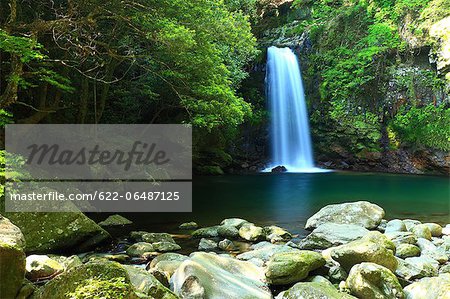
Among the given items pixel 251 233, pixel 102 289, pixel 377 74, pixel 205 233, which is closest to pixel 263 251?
pixel 251 233

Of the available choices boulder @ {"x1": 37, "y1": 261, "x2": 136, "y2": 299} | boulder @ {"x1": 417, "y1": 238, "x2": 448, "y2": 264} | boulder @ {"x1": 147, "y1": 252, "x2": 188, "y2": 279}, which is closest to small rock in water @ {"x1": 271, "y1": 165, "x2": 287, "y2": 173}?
boulder @ {"x1": 417, "y1": 238, "x2": 448, "y2": 264}

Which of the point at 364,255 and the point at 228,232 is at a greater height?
the point at 364,255

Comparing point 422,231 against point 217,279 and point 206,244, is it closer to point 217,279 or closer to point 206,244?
point 206,244

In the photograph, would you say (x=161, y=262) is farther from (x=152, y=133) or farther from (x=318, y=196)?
(x=152, y=133)

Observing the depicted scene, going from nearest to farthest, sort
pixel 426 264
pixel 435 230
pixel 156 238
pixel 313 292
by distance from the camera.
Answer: pixel 313 292 < pixel 426 264 < pixel 156 238 < pixel 435 230

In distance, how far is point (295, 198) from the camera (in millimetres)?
11703

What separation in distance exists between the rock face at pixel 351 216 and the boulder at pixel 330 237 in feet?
3.45

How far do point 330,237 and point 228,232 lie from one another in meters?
1.93

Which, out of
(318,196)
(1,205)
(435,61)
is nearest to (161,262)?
(1,205)

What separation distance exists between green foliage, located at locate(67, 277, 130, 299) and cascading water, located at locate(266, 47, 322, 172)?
65.5ft

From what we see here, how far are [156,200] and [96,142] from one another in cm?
275

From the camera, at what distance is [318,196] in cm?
1196

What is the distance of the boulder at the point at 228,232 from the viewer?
22.9 ft

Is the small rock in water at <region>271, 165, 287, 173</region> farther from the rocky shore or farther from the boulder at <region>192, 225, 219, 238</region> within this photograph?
the boulder at <region>192, 225, 219, 238</region>
